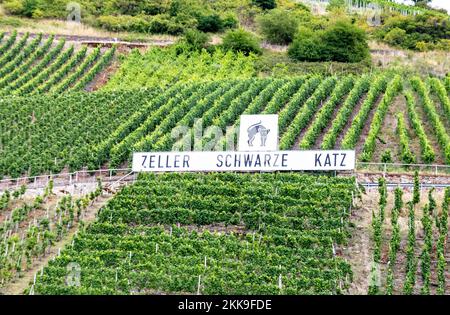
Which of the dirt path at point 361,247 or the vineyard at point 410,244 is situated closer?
the vineyard at point 410,244

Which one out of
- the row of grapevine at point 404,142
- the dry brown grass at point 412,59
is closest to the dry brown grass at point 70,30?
the dry brown grass at point 412,59

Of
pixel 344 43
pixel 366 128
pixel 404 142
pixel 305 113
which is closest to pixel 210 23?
pixel 344 43

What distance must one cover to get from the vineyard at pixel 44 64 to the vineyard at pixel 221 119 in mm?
3079

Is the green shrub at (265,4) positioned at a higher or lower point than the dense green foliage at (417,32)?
lower

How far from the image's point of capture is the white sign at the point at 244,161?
44969 millimetres

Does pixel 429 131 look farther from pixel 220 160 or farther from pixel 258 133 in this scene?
pixel 220 160

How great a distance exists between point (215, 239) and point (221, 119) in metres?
13.8

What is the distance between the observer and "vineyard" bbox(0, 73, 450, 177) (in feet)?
162

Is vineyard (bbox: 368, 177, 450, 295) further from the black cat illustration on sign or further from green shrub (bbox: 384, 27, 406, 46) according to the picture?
green shrub (bbox: 384, 27, 406, 46)

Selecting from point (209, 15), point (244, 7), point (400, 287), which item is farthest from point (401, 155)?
point (244, 7)

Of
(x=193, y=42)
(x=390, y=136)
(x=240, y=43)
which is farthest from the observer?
(x=193, y=42)

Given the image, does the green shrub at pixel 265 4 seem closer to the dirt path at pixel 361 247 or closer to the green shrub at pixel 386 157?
the green shrub at pixel 386 157

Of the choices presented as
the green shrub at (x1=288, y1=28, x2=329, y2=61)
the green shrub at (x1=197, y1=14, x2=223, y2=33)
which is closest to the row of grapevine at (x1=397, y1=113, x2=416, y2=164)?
the green shrub at (x1=288, y1=28, x2=329, y2=61)

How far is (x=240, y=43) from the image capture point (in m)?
67.1
